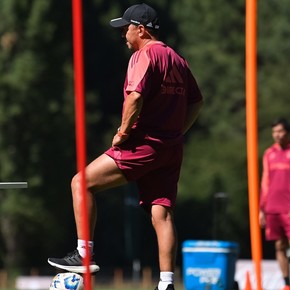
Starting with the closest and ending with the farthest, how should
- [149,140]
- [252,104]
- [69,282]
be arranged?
[252,104], [69,282], [149,140]

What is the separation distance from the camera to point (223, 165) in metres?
51.3

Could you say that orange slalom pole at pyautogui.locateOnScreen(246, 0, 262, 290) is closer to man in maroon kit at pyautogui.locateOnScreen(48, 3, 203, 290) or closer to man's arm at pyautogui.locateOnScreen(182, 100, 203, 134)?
man in maroon kit at pyautogui.locateOnScreen(48, 3, 203, 290)

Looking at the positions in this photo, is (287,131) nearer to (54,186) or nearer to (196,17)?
(54,186)

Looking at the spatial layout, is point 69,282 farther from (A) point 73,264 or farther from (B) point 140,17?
(B) point 140,17

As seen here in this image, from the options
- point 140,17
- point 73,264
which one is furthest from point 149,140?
point 73,264

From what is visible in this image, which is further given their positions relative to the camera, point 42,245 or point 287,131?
point 42,245

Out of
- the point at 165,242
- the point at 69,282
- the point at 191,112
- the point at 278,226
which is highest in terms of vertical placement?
the point at 191,112

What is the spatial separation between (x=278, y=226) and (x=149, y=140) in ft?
19.0

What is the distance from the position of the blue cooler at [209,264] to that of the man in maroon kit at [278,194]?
77 cm

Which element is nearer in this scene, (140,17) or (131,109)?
(131,109)

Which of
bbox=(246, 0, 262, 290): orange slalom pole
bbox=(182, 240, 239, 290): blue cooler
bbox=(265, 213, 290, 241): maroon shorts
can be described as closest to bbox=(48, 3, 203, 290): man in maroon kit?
bbox=(246, 0, 262, 290): orange slalom pole

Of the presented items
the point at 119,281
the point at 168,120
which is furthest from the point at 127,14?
the point at 119,281

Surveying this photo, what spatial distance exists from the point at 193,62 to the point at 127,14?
165 ft

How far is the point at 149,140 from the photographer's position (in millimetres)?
7992
